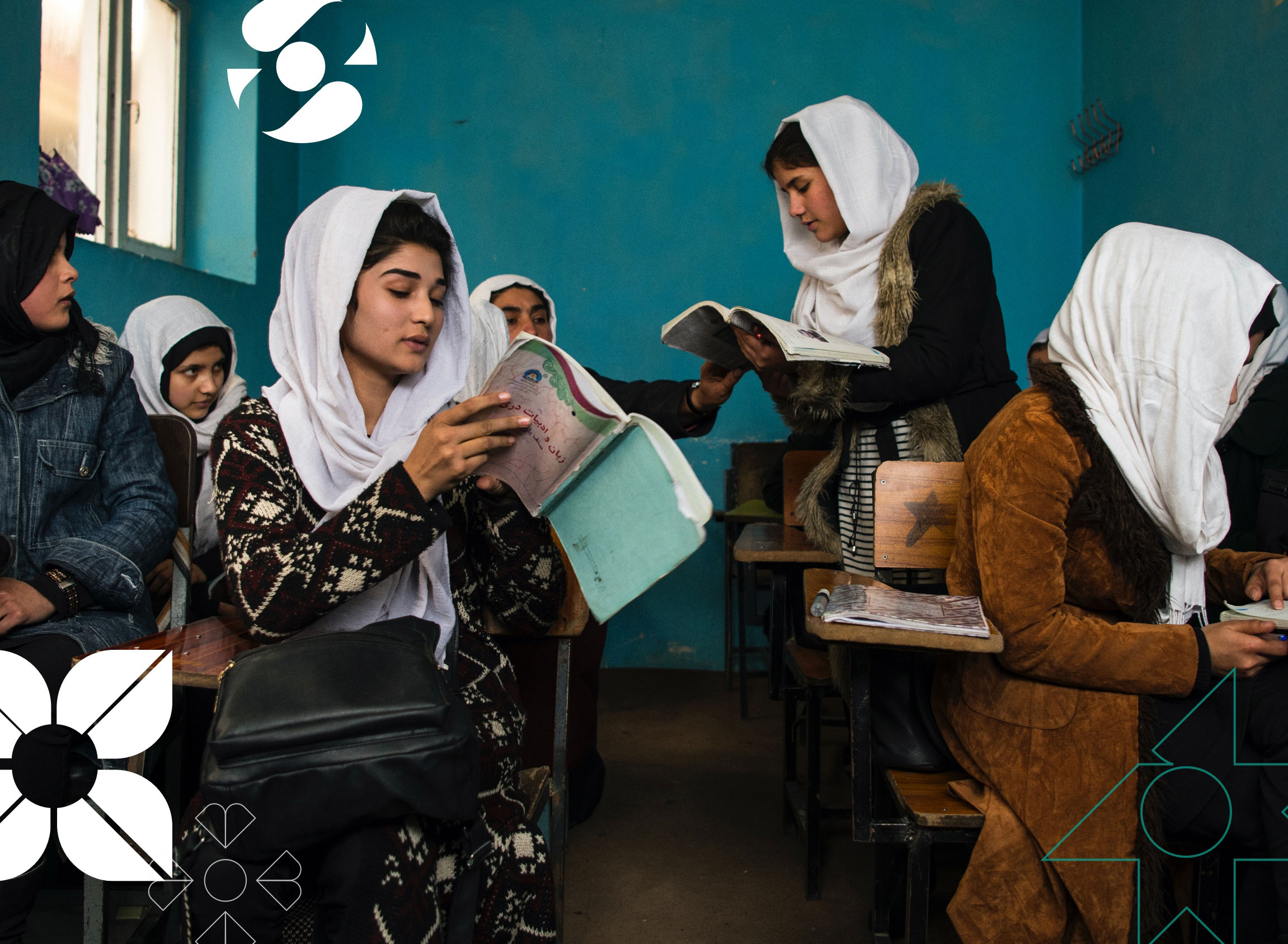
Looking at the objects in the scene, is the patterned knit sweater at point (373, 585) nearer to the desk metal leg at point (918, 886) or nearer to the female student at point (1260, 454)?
the desk metal leg at point (918, 886)

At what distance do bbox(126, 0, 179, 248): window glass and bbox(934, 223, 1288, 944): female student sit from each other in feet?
11.8

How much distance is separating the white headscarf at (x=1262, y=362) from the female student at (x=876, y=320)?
46 cm

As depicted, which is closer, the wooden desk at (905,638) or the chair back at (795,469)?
the wooden desk at (905,638)

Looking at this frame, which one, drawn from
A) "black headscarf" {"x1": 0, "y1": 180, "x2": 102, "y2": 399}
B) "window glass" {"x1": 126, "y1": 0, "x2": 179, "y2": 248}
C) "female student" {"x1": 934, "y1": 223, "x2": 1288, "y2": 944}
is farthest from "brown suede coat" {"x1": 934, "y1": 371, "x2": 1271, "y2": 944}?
"window glass" {"x1": 126, "y1": 0, "x2": 179, "y2": 248}

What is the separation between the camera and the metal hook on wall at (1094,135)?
385 cm

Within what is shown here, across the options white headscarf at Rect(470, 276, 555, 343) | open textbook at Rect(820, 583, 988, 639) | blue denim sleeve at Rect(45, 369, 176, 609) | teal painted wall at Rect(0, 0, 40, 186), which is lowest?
open textbook at Rect(820, 583, 988, 639)

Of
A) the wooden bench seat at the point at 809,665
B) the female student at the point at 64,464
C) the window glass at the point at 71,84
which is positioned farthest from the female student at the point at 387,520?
the window glass at the point at 71,84

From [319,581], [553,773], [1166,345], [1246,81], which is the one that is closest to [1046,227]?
[1246,81]

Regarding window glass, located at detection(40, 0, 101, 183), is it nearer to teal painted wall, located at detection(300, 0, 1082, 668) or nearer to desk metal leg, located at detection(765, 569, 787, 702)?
teal painted wall, located at detection(300, 0, 1082, 668)

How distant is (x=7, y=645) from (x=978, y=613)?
1.61 metres

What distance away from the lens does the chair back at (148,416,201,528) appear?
1963mm

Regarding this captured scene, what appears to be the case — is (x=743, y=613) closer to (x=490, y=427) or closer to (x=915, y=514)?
(x=915, y=514)

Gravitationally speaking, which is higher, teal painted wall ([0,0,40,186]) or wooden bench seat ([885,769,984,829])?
teal painted wall ([0,0,40,186])

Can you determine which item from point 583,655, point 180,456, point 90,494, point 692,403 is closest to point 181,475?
point 180,456
